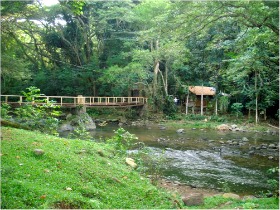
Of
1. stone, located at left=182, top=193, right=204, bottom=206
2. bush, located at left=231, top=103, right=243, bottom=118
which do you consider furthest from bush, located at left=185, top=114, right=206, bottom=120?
stone, located at left=182, top=193, right=204, bottom=206

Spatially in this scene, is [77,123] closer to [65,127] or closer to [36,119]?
[65,127]

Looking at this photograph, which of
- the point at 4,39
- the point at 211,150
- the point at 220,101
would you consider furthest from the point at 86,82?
the point at 211,150

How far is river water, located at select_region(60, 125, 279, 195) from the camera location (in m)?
7.59

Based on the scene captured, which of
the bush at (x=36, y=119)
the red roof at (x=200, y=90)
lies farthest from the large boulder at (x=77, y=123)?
the red roof at (x=200, y=90)

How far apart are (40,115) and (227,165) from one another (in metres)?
6.20

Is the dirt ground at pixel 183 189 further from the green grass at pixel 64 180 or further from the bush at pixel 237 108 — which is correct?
the bush at pixel 237 108

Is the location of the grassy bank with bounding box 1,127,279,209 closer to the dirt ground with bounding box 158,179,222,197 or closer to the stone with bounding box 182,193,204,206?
the stone with bounding box 182,193,204,206

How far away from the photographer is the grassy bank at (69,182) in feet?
12.6

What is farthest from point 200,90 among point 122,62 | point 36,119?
point 36,119

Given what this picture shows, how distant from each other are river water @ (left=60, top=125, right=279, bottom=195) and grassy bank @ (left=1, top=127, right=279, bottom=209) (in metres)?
1.77

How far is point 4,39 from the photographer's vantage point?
36.3 ft

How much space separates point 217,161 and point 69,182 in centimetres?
668

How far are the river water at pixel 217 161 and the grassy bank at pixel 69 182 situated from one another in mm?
1768

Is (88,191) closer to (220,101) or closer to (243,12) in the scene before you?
(243,12)
